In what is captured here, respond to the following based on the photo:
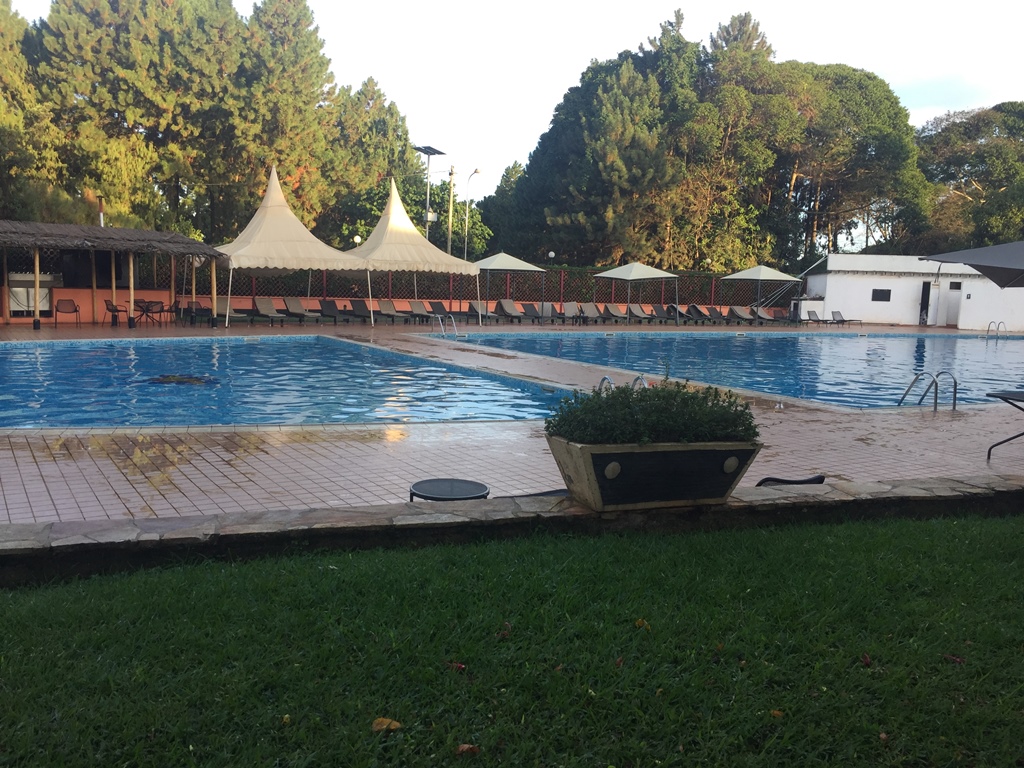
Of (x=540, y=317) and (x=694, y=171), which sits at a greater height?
(x=694, y=171)

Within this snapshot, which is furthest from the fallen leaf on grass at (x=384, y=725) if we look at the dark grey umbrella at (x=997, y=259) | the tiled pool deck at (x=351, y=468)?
the dark grey umbrella at (x=997, y=259)

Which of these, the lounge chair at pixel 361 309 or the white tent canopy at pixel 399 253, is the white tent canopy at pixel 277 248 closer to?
the white tent canopy at pixel 399 253

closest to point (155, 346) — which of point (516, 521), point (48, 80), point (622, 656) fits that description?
point (516, 521)

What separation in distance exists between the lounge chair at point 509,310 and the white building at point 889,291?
11.9 meters

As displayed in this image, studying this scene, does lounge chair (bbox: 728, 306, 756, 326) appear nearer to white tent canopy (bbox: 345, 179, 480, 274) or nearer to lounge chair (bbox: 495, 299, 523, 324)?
lounge chair (bbox: 495, 299, 523, 324)

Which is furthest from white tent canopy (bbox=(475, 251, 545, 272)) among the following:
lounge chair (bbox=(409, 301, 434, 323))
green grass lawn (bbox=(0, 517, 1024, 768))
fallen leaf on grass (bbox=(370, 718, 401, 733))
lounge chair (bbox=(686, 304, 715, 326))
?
fallen leaf on grass (bbox=(370, 718, 401, 733))

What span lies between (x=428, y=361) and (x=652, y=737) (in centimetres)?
1245

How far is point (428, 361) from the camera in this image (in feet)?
48.1

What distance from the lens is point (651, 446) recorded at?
13.2ft

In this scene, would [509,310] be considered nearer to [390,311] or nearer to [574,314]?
[574,314]

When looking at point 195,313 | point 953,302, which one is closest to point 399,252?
point 195,313

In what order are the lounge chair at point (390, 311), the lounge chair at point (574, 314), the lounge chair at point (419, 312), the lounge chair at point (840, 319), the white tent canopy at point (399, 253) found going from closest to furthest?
the white tent canopy at point (399, 253)
the lounge chair at point (390, 311)
the lounge chair at point (419, 312)
the lounge chair at point (574, 314)
the lounge chair at point (840, 319)

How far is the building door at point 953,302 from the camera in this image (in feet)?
107

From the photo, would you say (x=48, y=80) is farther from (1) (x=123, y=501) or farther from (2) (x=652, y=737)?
(2) (x=652, y=737)
